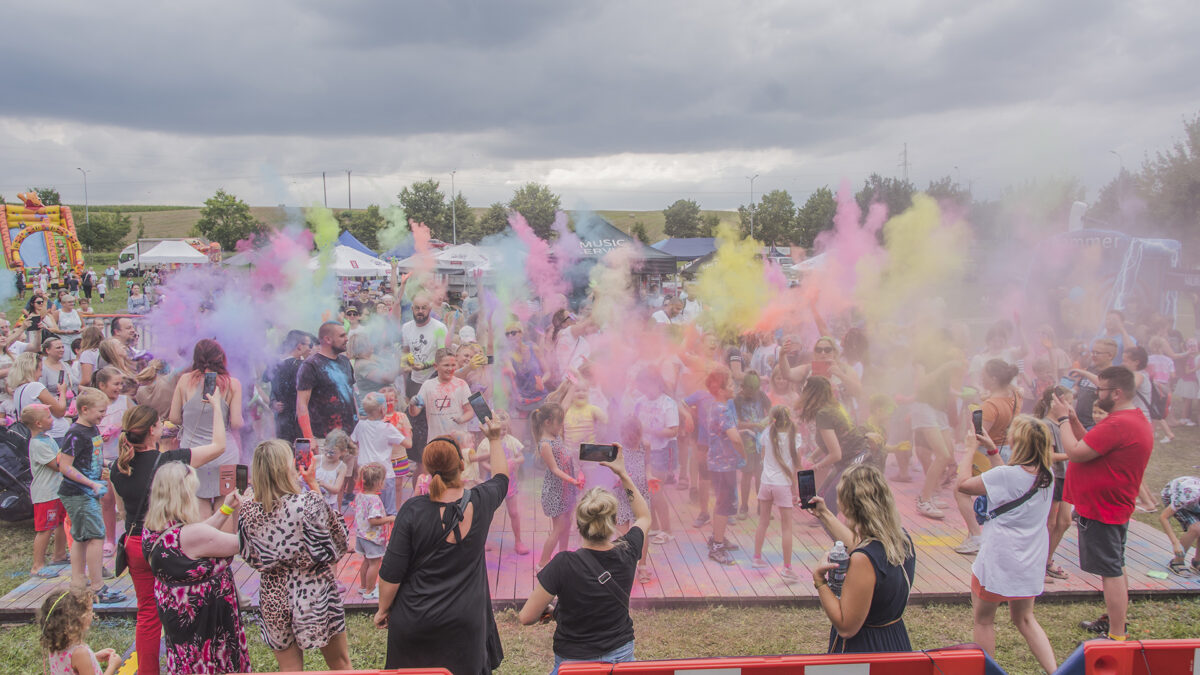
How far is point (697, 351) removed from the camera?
8.05 metres

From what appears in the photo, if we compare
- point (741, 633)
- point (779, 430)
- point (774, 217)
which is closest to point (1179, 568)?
point (779, 430)

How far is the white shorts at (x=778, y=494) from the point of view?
5.41 m

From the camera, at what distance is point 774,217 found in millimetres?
23594

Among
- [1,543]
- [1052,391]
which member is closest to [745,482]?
[1052,391]

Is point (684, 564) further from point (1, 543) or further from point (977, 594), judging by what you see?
point (1, 543)

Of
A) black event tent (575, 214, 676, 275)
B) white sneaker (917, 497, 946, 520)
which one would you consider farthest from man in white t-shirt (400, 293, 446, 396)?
black event tent (575, 214, 676, 275)

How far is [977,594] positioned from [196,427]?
207 inches

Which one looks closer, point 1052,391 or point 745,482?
point 1052,391

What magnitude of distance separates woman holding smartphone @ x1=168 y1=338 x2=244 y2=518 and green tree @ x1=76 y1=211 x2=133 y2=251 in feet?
239

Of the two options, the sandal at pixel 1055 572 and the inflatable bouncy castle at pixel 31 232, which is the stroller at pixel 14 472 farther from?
the inflatable bouncy castle at pixel 31 232

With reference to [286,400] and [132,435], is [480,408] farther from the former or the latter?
[286,400]

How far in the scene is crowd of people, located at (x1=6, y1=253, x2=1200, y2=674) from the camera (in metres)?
3.00

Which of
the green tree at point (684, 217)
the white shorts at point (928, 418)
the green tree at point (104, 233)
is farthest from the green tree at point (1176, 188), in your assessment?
the green tree at point (104, 233)

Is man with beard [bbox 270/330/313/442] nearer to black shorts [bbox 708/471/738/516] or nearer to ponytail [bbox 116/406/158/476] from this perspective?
ponytail [bbox 116/406/158/476]
